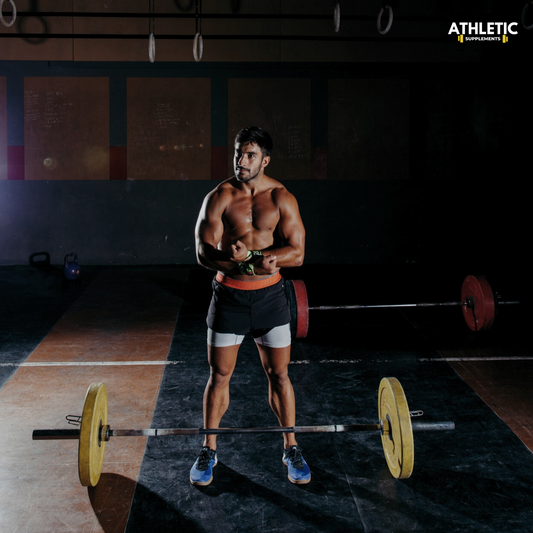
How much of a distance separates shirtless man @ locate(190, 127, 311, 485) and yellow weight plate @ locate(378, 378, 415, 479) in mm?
350

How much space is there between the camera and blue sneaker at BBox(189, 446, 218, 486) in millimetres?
2137

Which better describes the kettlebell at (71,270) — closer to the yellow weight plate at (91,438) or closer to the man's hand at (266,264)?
the yellow weight plate at (91,438)

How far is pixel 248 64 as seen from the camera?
6.51 meters

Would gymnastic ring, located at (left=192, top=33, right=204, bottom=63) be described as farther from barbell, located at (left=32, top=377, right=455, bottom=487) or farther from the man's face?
barbell, located at (left=32, top=377, right=455, bottom=487)

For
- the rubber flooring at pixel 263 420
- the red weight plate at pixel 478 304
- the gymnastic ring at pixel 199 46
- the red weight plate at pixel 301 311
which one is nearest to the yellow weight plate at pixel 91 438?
the rubber flooring at pixel 263 420

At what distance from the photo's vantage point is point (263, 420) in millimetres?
2693

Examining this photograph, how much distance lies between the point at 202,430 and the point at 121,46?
18.4ft

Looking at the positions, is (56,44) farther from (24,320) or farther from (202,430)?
(202,430)

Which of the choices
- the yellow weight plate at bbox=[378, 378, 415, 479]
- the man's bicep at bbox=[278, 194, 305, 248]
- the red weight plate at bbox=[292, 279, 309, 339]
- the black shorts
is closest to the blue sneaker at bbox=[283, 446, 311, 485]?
the yellow weight plate at bbox=[378, 378, 415, 479]

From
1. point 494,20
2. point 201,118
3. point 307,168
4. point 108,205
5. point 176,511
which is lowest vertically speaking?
point 176,511

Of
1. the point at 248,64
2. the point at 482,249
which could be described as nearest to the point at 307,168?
the point at 248,64

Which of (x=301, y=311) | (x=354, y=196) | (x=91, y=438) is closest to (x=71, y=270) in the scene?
(x=301, y=311)

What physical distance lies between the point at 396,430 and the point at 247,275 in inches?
32.0

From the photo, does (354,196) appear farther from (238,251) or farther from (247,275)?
(238,251)
